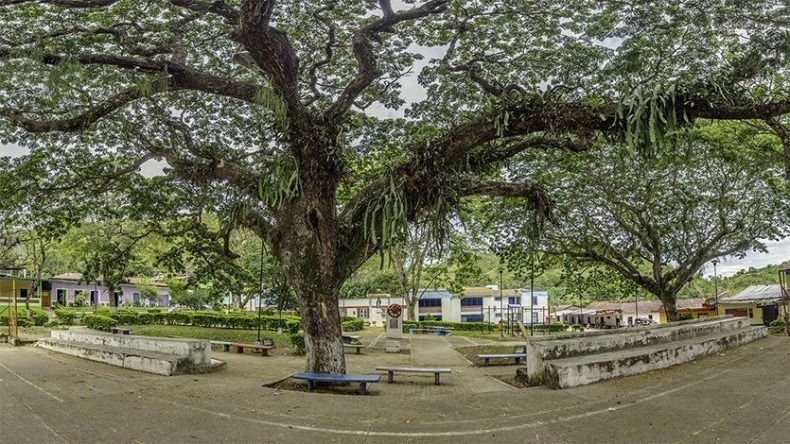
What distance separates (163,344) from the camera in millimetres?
10234

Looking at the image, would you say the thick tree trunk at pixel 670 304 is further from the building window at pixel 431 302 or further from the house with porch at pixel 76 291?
the house with porch at pixel 76 291

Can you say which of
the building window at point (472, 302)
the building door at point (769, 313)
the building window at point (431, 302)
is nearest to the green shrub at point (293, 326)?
the building door at point (769, 313)

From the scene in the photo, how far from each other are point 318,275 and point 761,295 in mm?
29520

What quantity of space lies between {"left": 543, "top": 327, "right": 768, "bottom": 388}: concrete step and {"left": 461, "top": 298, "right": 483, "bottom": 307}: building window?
39.2 metres

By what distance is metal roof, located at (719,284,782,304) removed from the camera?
26.8 meters

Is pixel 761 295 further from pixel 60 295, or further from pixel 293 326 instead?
pixel 60 295

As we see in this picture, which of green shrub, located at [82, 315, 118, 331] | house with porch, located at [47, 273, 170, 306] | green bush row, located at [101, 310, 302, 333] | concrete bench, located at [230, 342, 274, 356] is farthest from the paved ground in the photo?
house with porch, located at [47, 273, 170, 306]

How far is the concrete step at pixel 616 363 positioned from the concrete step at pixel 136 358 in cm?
617

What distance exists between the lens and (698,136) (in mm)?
11484

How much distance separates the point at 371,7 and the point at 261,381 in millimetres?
6706

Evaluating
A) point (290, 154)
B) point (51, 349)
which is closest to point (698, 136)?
point (290, 154)

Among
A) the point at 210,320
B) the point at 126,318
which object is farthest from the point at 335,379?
the point at 126,318

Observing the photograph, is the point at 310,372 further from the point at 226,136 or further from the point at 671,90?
the point at 671,90

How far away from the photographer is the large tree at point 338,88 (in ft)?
24.7
